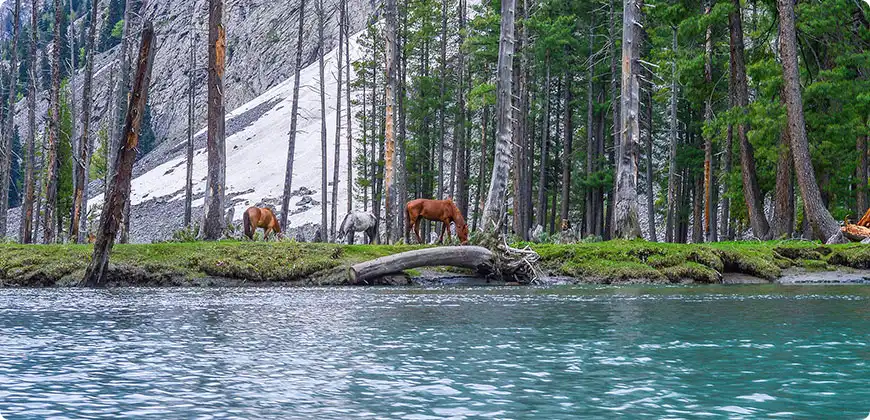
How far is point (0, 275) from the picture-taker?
1883 cm

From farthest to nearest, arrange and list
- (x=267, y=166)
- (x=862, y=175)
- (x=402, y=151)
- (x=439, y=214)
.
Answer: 1. (x=267, y=166)
2. (x=402, y=151)
3. (x=862, y=175)
4. (x=439, y=214)

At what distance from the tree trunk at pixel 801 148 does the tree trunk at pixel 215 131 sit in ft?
52.8

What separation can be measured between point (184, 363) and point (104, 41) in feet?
533

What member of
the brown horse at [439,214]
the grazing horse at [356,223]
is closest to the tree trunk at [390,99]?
the brown horse at [439,214]

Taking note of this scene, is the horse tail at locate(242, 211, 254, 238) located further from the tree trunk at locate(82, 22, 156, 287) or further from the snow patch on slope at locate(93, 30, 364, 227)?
the snow patch on slope at locate(93, 30, 364, 227)

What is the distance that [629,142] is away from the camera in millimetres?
→ 24000

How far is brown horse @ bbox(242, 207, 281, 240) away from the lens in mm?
26875

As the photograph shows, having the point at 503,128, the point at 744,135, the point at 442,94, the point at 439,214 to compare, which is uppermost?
the point at 442,94

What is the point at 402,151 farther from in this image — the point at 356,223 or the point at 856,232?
the point at 856,232

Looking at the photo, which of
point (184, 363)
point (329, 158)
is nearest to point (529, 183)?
point (184, 363)

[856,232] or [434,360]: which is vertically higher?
[856,232]

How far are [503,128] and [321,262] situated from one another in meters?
6.91

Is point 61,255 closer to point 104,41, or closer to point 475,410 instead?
point 475,410

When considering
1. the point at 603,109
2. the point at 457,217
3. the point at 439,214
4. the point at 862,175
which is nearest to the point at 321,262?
the point at 457,217
